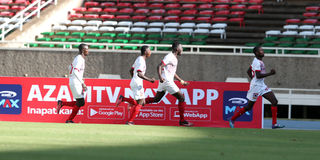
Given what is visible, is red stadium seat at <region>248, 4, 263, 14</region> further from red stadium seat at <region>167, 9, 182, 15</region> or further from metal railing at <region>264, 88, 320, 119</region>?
metal railing at <region>264, 88, 320, 119</region>

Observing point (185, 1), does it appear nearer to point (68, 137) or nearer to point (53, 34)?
point (53, 34)

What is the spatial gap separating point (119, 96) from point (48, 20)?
15.1 m

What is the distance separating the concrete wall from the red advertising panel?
7671mm

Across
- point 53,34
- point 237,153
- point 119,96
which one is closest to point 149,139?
point 237,153

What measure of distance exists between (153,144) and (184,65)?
13879mm

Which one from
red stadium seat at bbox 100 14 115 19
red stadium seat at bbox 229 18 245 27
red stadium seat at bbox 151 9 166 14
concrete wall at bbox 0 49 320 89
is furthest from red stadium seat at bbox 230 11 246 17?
concrete wall at bbox 0 49 320 89

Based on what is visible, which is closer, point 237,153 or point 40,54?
point 237,153

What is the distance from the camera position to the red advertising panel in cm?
1379

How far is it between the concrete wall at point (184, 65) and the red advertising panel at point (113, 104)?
25.2 ft

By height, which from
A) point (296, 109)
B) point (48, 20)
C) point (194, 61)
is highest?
point (48, 20)

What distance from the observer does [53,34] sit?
26.7m

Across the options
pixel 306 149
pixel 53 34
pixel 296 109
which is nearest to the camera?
pixel 306 149

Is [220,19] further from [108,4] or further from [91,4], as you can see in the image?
[91,4]

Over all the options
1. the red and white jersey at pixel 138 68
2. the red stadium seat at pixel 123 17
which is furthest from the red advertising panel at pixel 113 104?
the red stadium seat at pixel 123 17
